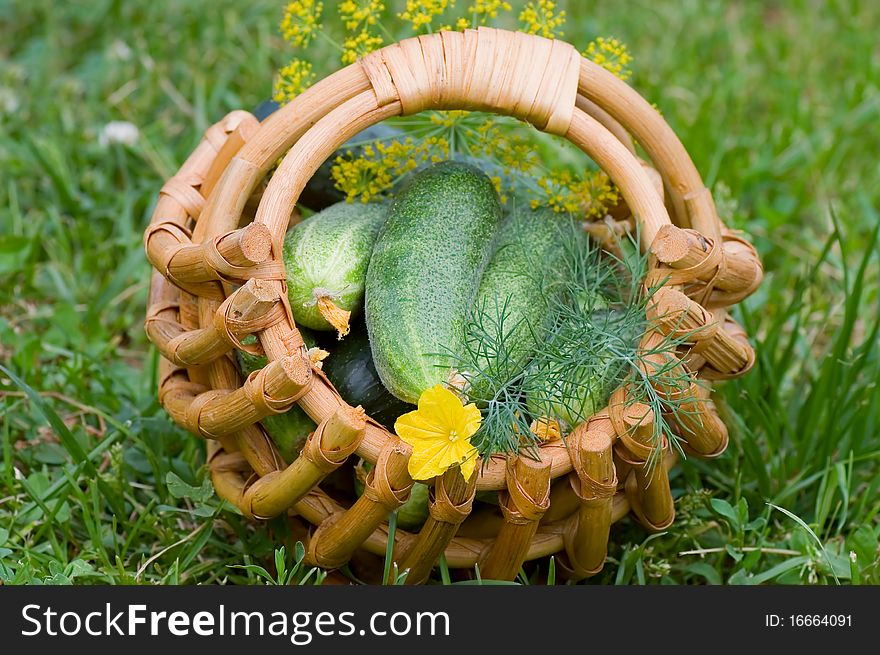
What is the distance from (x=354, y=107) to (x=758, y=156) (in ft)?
6.46

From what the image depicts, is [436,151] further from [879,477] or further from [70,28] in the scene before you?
[70,28]

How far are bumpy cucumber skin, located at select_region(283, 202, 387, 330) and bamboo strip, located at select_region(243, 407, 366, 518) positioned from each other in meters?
0.31

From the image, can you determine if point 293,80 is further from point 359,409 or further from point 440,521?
point 440,521

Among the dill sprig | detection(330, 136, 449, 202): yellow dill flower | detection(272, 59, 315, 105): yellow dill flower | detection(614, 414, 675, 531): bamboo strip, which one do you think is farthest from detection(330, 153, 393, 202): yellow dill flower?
detection(614, 414, 675, 531): bamboo strip

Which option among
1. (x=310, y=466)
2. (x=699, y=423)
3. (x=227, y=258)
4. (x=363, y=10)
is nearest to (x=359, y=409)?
(x=310, y=466)

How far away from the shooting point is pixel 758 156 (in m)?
3.39

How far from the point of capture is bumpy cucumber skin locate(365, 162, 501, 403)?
176cm

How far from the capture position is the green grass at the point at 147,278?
2.07m

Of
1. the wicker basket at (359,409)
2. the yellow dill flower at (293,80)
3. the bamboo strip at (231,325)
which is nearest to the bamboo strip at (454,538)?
the wicker basket at (359,409)

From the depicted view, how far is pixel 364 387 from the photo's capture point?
189cm

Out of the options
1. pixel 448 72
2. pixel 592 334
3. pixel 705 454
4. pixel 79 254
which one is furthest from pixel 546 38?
pixel 79 254

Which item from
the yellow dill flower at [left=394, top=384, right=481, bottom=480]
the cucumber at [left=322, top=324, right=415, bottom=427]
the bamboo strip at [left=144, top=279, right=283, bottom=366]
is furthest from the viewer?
the cucumber at [left=322, top=324, right=415, bottom=427]

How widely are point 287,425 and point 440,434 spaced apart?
1.30 feet

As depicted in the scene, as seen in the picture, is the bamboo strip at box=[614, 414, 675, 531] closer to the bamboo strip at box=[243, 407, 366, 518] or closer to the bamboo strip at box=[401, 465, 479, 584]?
the bamboo strip at box=[401, 465, 479, 584]
